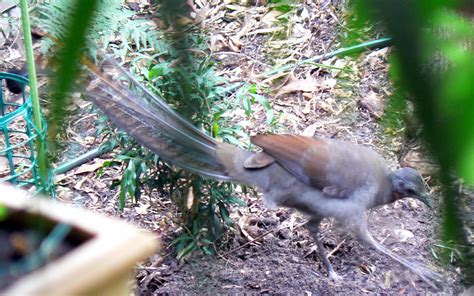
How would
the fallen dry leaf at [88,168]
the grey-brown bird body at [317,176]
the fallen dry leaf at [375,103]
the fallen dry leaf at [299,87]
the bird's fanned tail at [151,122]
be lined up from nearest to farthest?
the fallen dry leaf at [375,103] < the bird's fanned tail at [151,122] < the grey-brown bird body at [317,176] < the fallen dry leaf at [88,168] < the fallen dry leaf at [299,87]

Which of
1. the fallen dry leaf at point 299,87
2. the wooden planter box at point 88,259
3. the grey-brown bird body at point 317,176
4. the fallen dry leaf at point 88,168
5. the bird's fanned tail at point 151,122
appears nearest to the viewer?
the wooden planter box at point 88,259

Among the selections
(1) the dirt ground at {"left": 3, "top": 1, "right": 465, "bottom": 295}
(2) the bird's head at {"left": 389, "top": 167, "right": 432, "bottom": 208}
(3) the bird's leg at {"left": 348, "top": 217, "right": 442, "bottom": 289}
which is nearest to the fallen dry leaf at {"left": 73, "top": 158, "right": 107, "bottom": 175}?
(1) the dirt ground at {"left": 3, "top": 1, "right": 465, "bottom": 295}

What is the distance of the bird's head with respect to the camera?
3552mm

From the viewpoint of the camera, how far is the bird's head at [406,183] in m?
3.55

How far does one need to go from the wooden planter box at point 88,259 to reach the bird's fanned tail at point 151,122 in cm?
163

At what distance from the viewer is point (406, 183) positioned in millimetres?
3621

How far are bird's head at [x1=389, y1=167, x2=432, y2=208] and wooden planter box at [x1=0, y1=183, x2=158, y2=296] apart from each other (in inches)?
101

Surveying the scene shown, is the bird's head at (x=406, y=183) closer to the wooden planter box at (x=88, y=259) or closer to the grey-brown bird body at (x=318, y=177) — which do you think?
the grey-brown bird body at (x=318, y=177)

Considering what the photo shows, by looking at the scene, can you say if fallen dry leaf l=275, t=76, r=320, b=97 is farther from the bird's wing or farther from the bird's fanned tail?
the bird's fanned tail

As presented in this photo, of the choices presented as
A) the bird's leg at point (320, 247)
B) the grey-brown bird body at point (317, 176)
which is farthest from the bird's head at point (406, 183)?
the bird's leg at point (320, 247)

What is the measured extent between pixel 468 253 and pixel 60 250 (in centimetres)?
61

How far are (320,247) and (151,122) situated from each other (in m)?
1.12

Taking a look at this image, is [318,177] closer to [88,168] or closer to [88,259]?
[88,168]

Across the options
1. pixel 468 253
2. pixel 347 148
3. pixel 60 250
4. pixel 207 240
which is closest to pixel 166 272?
pixel 207 240
